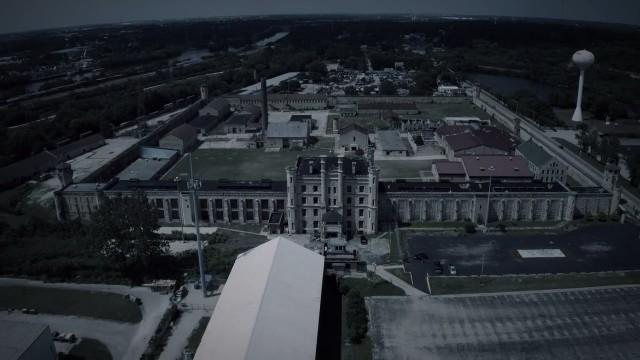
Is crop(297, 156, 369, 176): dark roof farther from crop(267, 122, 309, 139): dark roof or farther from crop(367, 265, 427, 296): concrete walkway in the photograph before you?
crop(267, 122, 309, 139): dark roof

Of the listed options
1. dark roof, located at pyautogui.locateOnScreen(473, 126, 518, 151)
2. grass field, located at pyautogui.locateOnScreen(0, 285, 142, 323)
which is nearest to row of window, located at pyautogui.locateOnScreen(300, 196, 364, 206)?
grass field, located at pyautogui.locateOnScreen(0, 285, 142, 323)

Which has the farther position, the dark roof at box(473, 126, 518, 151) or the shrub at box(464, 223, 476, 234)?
the dark roof at box(473, 126, 518, 151)

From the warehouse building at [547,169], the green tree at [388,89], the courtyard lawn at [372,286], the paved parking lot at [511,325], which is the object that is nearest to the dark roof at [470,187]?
A: the warehouse building at [547,169]

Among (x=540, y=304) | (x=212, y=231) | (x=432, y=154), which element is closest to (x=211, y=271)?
(x=212, y=231)

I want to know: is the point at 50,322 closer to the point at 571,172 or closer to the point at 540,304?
the point at 540,304

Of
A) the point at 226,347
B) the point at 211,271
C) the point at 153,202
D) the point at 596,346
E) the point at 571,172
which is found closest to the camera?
the point at 226,347

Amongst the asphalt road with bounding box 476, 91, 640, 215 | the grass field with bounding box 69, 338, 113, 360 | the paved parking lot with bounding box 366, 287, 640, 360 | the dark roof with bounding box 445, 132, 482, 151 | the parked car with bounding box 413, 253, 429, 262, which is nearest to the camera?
the paved parking lot with bounding box 366, 287, 640, 360

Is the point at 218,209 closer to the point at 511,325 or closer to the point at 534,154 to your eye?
the point at 511,325
